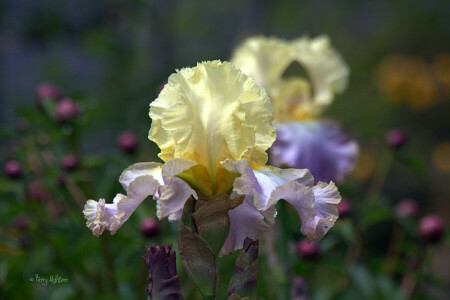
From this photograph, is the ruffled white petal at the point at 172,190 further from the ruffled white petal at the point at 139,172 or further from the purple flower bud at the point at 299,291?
the purple flower bud at the point at 299,291

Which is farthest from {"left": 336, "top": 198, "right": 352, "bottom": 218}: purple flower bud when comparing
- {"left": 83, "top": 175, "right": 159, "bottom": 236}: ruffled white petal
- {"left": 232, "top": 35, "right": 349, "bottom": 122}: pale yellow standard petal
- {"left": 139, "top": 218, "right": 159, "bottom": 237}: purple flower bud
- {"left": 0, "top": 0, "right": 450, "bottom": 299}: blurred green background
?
{"left": 83, "top": 175, "right": 159, "bottom": 236}: ruffled white petal

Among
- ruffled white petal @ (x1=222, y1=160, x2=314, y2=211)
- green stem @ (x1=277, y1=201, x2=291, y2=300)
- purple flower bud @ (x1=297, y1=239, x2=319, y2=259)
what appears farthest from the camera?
purple flower bud @ (x1=297, y1=239, x2=319, y2=259)

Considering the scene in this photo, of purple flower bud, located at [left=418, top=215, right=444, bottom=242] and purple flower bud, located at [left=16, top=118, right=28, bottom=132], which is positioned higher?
purple flower bud, located at [left=16, top=118, right=28, bottom=132]

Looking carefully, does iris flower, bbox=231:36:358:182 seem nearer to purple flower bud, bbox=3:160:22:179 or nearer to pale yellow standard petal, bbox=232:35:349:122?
pale yellow standard petal, bbox=232:35:349:122

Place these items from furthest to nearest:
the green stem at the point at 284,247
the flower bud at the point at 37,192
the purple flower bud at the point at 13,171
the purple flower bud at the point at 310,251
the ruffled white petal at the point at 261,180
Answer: the flower bud at the point at 37,192 < the purple flower bud at the point at 13,171 < the purple flower bud at the point at 310,251 < the green stem at the point at 284,247 < the ruffled white petal at the point at 261,180

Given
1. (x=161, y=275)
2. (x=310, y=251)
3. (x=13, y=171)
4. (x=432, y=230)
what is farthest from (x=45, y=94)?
(x=432, y=230)

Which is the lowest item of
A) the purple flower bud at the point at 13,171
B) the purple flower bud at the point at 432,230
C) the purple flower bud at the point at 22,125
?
the purple flower bud at the point at 432,230

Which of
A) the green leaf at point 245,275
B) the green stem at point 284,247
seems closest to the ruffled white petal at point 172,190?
the green leaf at point 245,275

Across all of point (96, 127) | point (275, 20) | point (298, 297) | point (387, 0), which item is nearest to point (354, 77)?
point (275, 20)
